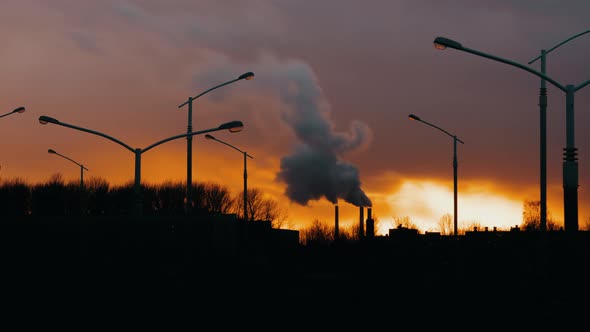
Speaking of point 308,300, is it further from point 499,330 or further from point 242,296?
point 499,330

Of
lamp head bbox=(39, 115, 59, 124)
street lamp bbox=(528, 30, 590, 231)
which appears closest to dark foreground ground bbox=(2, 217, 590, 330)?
street lamp bbox=(528, 30, 590, 231)

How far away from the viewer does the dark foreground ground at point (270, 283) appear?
2136 cm

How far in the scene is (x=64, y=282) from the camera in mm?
33188

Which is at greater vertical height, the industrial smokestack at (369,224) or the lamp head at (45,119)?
the lamp head at (45,119)

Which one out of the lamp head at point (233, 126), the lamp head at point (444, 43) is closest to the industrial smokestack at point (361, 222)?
the lamp head at point (233, 126)

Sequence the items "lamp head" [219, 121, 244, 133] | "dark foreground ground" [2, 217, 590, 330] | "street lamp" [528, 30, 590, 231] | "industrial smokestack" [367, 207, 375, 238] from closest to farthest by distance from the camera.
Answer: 1. "dark foreground ground" [2, 217, 590, 330]
2. "street lamp" [528, 30, 590, 231]
3. "lamp head" [219, 121, 244, 133]
4. "industrial smokestack" [367, 207, 375, 238]

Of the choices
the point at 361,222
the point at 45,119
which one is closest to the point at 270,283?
the point at 45,119

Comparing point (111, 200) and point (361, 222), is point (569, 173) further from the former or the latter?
point (111, 200)

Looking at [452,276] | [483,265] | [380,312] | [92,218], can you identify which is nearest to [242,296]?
[380,312]

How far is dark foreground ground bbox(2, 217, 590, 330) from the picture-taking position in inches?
841

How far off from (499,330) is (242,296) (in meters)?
10.6

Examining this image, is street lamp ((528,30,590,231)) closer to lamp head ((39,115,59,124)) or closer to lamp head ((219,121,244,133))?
lamp head ((219,121,244,133))

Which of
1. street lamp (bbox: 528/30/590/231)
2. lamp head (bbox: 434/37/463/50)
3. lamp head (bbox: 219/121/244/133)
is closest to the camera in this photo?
lamp head (bbox: 434/37/463/50)

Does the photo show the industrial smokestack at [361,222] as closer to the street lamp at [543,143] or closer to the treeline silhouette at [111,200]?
the treeline silhouette at [111,200]
